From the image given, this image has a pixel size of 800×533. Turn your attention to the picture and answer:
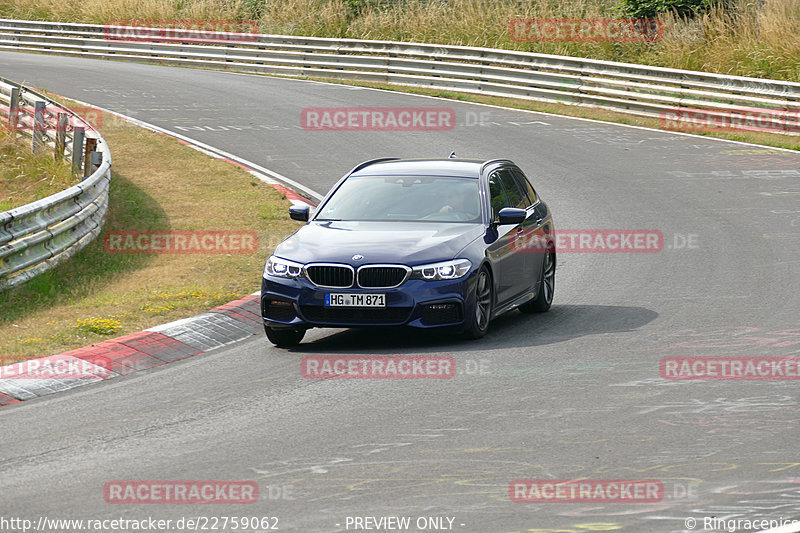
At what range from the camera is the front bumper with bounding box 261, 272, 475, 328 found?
1069 cm

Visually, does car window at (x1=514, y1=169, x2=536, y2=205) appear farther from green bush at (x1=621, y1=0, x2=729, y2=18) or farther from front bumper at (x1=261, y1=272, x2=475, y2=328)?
green bush at (x1=621, y1=0, x2=729, y2=18)

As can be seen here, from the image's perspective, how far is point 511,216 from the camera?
38.3ft

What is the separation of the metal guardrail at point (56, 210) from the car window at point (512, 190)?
5189 mm

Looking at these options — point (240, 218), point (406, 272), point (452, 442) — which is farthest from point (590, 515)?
point (240, 218)

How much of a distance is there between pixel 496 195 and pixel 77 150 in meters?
8.50

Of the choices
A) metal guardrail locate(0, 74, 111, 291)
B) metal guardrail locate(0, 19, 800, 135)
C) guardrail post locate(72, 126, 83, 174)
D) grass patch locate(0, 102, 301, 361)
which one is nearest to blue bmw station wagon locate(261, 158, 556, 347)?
grass patch locate(0, 102, 301, 361)

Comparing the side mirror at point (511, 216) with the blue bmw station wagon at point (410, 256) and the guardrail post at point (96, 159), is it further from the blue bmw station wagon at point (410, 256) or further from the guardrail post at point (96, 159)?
the guardrail post at point (96, 159)

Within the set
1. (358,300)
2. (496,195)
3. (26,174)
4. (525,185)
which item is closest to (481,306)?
(358,300)

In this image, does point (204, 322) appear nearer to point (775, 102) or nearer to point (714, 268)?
point (714, 268)

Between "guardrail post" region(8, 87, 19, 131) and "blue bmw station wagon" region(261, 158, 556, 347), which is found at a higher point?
"blue bmw station wagon" region(261, 158, 556, 347)

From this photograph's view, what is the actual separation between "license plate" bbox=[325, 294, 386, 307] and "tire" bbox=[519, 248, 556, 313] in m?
2.44

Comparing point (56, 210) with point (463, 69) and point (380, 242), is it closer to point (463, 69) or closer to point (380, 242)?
point (380, 242)

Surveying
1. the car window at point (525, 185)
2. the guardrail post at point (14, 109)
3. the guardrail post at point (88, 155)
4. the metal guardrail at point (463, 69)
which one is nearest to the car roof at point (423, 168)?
the car window at point (525, 185)

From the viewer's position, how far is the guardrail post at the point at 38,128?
20.4m
